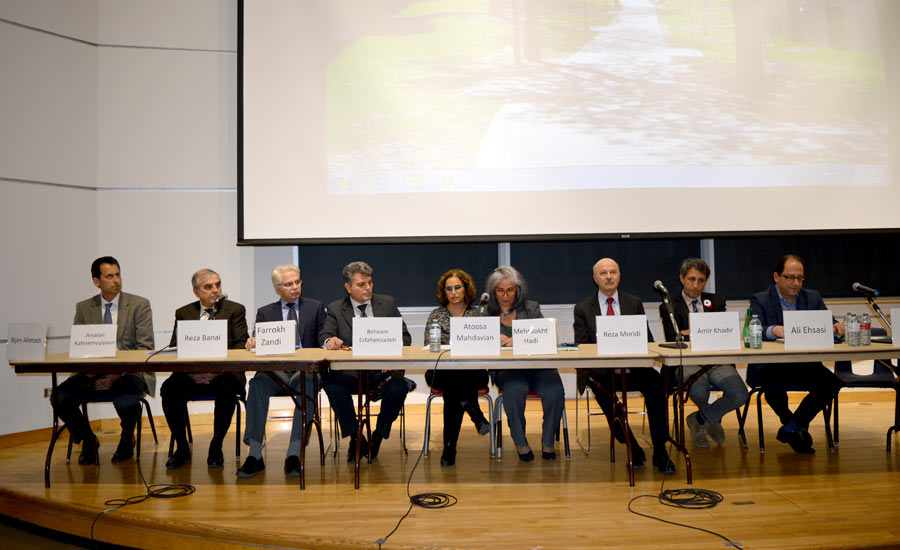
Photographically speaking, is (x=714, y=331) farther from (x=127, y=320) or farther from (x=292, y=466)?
(x=127, y=320)

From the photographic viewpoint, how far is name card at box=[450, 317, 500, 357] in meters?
3.07

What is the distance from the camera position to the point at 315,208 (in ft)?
15.8

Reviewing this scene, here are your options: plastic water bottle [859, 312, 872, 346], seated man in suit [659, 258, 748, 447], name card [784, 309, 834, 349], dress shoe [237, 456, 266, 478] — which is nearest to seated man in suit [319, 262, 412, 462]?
dress shoe [237, 456, 266, 478]

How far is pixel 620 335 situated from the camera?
306 centimetres

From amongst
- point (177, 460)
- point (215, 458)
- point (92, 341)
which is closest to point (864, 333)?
point (215, 458)

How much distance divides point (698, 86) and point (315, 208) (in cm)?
306

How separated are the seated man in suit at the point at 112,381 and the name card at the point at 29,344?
0.36 meters

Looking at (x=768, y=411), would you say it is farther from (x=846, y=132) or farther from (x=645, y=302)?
(x=846, y=132)

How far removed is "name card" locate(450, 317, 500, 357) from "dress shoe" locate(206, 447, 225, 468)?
5.26ft

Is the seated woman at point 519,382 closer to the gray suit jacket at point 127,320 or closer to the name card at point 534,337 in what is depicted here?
the name card at point 534,337

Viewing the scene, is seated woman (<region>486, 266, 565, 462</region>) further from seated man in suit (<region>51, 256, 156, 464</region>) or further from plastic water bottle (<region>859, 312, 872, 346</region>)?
seated man in suit (<region>51, 256, 156, 464</region>)

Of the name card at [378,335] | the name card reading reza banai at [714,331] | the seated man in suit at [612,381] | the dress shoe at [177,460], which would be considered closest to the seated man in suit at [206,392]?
the dress shoe at [177,460]

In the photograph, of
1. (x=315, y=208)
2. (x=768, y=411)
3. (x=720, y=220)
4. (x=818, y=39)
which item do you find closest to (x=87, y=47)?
(x=315, y=208)

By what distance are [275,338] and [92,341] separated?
96 centimetres
